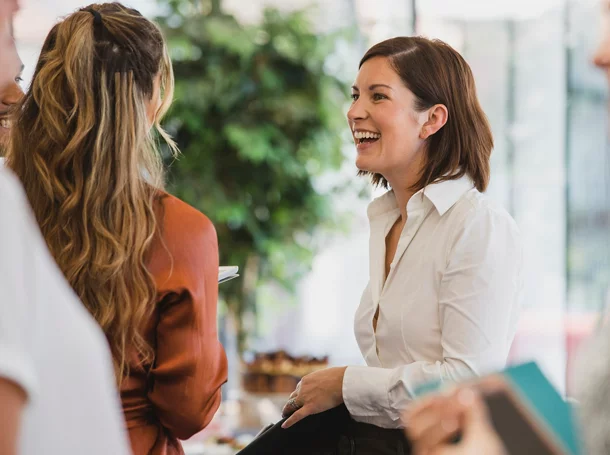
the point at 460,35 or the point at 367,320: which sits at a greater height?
the point at 460,35

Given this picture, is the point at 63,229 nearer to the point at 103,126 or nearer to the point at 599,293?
the point at 103,126

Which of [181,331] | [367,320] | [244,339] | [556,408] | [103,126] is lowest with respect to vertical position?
[244,339]

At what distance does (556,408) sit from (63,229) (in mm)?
964

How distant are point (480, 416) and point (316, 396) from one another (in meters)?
0.97

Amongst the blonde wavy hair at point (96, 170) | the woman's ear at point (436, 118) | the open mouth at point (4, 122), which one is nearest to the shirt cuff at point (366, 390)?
the blonde wavy hair at point (96, 170)

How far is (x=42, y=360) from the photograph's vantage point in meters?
0.64

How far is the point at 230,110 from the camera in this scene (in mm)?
4395

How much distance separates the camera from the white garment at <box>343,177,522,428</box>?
1559 mm

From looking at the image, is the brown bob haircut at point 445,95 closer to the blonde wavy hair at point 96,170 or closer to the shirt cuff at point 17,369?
the blonde wavy hair at point 96,170

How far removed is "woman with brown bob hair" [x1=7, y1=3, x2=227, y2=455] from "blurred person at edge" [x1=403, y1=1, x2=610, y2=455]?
743 millimetres

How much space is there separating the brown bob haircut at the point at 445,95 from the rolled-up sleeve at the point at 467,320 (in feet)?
0.78

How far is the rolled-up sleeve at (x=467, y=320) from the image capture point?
61.1 inches

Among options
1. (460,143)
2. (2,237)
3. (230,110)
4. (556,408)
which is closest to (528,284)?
(230,110)

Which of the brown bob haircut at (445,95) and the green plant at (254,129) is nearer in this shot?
the brown bob haircut at (445,95)
